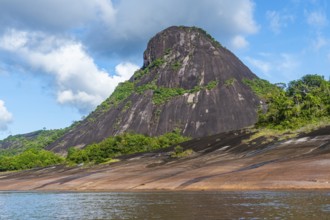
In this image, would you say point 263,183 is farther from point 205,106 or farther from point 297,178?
point 205,106

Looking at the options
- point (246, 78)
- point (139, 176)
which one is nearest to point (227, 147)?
point (139, 176)

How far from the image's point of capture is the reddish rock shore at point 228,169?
1746 inches

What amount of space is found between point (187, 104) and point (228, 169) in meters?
109

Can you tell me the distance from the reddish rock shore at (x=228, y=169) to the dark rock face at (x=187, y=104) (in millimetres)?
63755

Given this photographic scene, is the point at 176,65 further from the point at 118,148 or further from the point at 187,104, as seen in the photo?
the point at 118,148

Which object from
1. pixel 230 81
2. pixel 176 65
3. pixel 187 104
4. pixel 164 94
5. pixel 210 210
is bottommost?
pixel 210 210

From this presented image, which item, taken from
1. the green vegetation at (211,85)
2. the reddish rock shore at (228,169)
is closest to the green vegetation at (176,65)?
the green vegetation at (211,85)

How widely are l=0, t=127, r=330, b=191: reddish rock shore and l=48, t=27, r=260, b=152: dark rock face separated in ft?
209

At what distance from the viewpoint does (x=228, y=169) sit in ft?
182

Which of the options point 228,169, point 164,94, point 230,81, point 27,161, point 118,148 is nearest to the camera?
point 228,169

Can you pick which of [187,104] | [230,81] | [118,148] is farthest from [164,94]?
[118,148]

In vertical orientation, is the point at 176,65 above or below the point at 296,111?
above

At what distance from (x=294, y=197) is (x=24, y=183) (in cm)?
6043

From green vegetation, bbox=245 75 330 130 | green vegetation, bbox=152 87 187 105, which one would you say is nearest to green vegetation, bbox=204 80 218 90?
green vegetation, bbox=152 87 187 105
